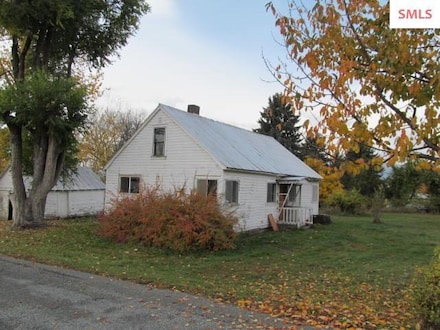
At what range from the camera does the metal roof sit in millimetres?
18875

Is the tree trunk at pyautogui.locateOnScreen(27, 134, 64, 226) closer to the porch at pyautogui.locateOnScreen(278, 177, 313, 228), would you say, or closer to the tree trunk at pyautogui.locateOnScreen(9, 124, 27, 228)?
the tree trunk at pyautogui.locateOnScreen(9, 124, 27, 228)

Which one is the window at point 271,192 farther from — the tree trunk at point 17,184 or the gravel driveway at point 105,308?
the gravel driveway at point 105,308

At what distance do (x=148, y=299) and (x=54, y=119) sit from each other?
484 inches

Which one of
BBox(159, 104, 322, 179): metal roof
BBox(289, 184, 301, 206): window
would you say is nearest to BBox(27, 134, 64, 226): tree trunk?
BBox(159, 104, 322, 179): metal roof

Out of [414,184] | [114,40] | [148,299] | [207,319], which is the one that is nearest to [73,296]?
[148,299]

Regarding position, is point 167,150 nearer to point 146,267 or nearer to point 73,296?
point 146,267

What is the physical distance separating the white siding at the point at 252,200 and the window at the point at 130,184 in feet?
17.2

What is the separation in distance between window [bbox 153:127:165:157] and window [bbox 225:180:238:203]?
3.76 meters

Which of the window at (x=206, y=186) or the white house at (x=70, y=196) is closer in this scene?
the window at (x=206, y=186)

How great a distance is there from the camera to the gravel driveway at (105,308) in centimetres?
571

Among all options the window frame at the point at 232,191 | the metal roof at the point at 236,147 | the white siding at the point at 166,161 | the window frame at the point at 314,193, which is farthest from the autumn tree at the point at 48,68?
the window frame at the point at 314,193

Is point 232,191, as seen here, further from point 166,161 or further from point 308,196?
point 308,196

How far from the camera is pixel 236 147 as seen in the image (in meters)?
21.3

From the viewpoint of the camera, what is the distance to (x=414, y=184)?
135 feet
